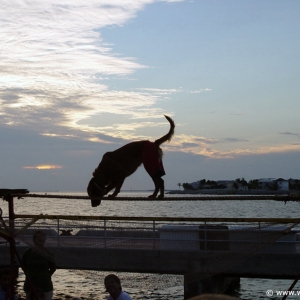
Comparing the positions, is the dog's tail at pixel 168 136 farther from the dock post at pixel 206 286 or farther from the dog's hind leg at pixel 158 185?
→ the dock post at pixel 206 286

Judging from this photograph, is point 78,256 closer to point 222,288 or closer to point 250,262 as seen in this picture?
point 250,262

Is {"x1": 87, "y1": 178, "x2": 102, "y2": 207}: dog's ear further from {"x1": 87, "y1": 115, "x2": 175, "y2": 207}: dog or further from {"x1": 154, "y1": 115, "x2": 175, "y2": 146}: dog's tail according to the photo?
{"x1": 154, "y1": 115, "x2": 175, "y2": 146}: dog's tail

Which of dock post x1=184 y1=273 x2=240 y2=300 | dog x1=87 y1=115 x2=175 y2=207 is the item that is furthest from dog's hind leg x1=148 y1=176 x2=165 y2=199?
dock post x1=184 y1=273 x2=240 y2=300

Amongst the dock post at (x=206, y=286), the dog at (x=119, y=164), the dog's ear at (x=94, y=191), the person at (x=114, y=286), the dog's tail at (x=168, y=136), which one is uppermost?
the dog's tail at (x=168, y=136)

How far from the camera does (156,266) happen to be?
485 inches

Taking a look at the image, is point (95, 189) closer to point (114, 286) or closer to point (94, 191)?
point (94, 191)

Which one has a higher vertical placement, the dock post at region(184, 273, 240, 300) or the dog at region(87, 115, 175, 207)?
the dog at region(87, 115, 175, 207)

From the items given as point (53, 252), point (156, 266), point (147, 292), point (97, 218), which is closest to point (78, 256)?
point (53, 252)

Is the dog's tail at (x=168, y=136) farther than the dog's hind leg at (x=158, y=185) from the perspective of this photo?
Yes

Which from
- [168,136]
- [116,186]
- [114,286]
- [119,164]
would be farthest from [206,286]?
[114,286]

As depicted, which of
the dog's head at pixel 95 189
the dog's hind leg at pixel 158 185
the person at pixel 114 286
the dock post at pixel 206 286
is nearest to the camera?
the person at pixel 114 286

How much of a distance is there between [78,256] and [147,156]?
1.74 m

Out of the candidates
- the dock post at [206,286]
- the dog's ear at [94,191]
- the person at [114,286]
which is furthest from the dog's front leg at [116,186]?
the dock post at [206,286]

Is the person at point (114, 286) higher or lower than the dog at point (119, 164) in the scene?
lower
